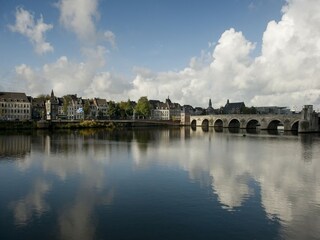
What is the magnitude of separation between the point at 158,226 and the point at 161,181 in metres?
10.1

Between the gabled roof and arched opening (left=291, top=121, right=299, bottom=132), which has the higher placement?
the gabled roof

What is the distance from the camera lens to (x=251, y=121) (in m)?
Answer: 126

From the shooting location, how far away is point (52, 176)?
2855cm

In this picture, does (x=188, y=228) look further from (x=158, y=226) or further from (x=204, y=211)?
(x=204, y=211)

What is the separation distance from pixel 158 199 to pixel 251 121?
110684 mm

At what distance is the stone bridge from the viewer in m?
103

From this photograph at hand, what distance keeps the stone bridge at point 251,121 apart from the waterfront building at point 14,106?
7453 cm

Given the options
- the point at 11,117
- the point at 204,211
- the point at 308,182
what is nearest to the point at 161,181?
the point at 204,211

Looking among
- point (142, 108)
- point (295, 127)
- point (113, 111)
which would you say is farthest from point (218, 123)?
point (295, 127)

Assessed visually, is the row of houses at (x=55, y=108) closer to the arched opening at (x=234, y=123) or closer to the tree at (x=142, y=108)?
the tree at (x=142, y=108)

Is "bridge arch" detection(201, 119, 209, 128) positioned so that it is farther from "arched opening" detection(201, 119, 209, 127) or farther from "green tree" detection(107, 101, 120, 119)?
"green tree" detection(107, 101, 120, 119)

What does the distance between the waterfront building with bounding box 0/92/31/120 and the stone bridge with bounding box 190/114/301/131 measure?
74.5m

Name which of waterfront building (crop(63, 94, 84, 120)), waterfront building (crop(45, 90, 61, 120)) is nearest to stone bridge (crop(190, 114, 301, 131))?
waterfront building (crop(63, 94, 84, 120))

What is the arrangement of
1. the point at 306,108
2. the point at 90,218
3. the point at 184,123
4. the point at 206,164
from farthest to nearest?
the point at 184,123, the point at 306,108, the point at 206,164, the point at 90,218
